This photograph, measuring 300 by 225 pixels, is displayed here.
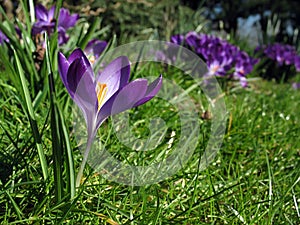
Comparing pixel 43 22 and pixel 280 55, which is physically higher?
pixel 43 22

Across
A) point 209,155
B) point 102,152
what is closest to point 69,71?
point 102,152

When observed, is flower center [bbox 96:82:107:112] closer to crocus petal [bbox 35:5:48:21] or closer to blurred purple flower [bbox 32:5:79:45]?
blurred purple flower [bbox 32:5:79:45]

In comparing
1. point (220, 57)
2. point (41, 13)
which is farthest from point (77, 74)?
point (220, 57)

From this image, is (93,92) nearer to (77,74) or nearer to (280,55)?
(77,74)

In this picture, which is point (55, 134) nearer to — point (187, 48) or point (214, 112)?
point (214, 112)

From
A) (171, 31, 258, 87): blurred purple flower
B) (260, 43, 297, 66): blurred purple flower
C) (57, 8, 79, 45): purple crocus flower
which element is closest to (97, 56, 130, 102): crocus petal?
(57, 8, 79, 45): purple crocus flower

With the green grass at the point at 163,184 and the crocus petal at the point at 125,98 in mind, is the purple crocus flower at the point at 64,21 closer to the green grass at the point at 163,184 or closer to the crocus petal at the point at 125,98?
the green grass at the point at 163,184
